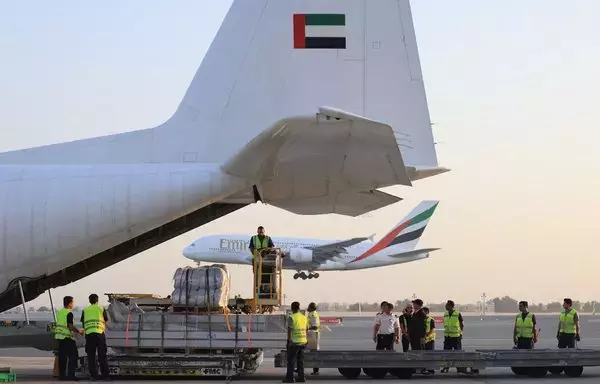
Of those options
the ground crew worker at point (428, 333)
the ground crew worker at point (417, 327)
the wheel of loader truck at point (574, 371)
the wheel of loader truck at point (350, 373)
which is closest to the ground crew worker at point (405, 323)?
the ground crew worker at point (417, 327)

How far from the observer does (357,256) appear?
189 ft

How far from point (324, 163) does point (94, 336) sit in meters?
4.36

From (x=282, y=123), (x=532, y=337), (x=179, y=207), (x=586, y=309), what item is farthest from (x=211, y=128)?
(x=586, y=309)

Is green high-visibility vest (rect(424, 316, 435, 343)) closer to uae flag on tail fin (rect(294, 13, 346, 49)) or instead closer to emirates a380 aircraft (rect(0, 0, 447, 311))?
emirates a380 aircraft (rect(0, 0, 447, 311))

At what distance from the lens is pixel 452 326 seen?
16.5 meters

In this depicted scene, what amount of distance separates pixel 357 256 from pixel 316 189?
44324 mm

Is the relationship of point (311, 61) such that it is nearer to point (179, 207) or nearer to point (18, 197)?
point (179, 207)

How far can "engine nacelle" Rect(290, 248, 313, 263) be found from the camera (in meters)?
52.1

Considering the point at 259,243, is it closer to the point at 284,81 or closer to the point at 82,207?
the point at 284,81

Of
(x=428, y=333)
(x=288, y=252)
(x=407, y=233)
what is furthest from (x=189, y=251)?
(x=428, y=333)

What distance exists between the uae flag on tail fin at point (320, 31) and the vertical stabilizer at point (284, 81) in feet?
0.05

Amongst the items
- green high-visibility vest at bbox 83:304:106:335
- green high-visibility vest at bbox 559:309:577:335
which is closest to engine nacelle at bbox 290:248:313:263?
green high-visibility vest at bbox 559:309:577:335

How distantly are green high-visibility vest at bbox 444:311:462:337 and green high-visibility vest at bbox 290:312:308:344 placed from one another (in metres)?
4.25

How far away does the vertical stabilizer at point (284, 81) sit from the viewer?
43.8 feet
